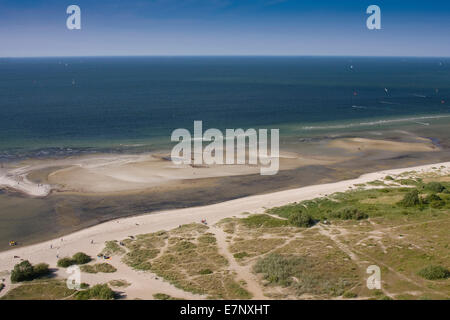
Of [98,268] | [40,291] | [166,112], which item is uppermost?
[166,112]

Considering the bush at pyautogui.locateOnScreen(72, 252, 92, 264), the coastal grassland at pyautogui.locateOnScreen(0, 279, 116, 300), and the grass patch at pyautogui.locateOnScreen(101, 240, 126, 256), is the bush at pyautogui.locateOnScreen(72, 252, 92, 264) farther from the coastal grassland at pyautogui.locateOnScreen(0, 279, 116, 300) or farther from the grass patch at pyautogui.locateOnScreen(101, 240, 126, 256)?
the coastal grassland at pyautogui.locateOnScreen(0, 279, 116, 300)

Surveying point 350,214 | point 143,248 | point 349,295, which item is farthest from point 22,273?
point 350,214

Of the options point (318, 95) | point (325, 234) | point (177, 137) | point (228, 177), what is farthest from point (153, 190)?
point (318, 95)

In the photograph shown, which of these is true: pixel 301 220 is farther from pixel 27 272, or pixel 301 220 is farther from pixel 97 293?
pixel 27 272

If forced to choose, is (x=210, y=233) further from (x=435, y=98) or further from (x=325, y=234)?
(x=435, y=98)

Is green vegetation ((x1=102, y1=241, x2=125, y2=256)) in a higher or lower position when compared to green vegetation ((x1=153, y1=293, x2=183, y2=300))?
higher

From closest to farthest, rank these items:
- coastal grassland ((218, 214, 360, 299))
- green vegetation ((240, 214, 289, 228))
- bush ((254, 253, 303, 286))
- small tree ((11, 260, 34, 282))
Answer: coastal grassland ((218, 214, 360, 299))
bush ((254, 253, 303, 286))
small tree ((11, 260, 34, 282))
green vegetation ((240, 214, 289, 228))

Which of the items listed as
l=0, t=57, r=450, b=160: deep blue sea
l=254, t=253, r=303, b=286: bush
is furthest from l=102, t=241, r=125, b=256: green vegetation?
l=0, t=57, r=450, b=160: deep blue sea
